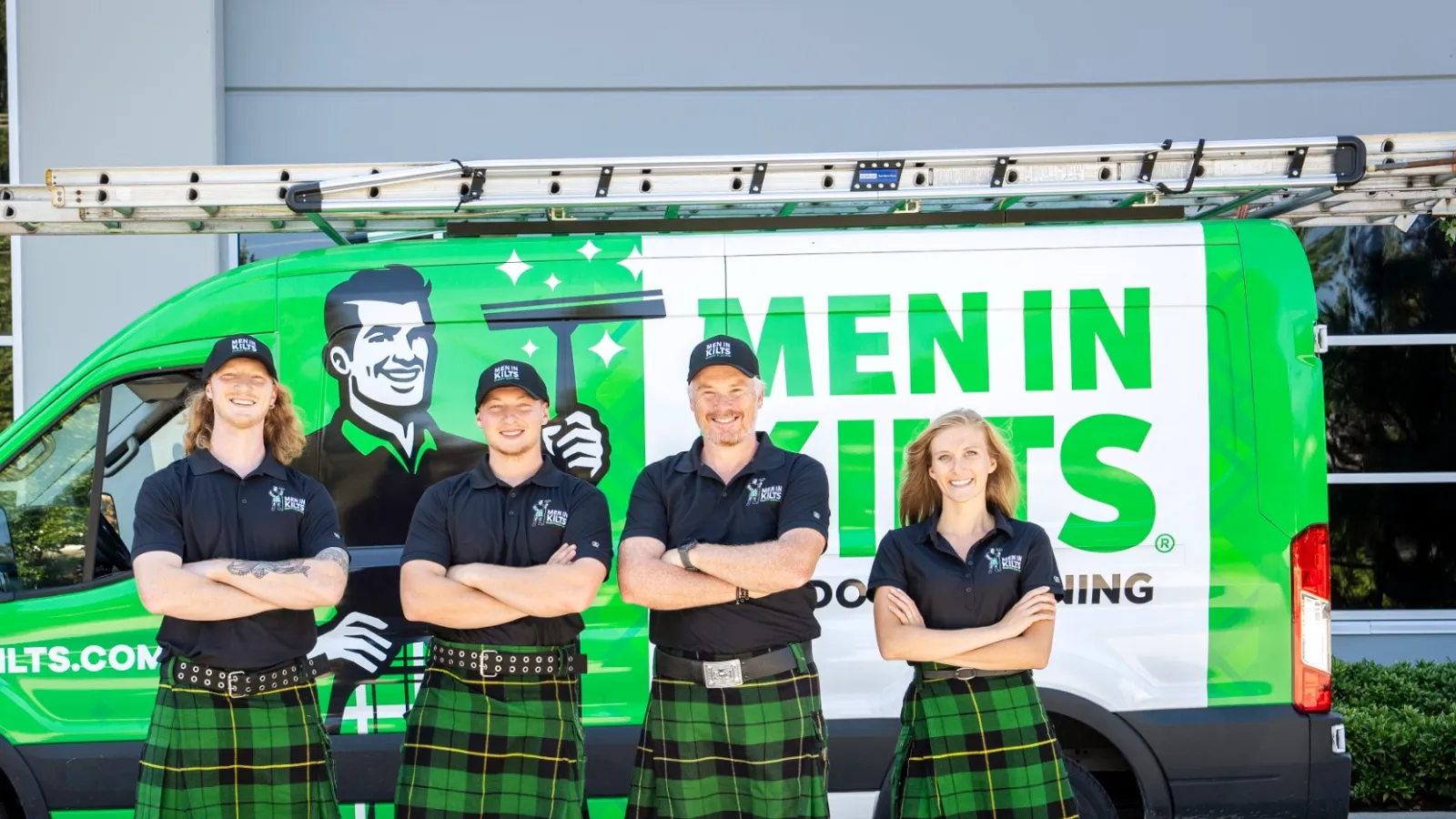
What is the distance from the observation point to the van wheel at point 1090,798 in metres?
4.11

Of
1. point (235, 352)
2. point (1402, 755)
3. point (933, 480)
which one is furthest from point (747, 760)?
point (1402, 755)

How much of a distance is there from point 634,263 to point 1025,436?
4.60 feet

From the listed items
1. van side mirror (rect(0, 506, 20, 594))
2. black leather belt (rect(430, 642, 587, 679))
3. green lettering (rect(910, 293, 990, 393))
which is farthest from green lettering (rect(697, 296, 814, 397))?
van side mirror (rect(0, 506, 20, 594))

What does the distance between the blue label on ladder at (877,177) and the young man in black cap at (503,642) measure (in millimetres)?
1297

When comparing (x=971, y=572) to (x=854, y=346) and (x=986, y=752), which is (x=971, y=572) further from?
(x=854, y=346)

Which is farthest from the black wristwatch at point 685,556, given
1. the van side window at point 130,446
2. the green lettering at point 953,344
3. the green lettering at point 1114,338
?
the van side window at point 130,446

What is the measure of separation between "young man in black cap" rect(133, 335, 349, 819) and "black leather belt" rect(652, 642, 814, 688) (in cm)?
94

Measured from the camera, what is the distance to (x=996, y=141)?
8641mm

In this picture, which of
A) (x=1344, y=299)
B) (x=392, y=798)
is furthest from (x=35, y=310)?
(x=1344, y=299)

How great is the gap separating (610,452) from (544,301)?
1.82ft

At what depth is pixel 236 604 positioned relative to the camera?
125 inches

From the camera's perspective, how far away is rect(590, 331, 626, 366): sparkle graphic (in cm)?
416

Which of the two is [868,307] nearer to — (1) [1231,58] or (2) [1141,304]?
(2) [1141,304]

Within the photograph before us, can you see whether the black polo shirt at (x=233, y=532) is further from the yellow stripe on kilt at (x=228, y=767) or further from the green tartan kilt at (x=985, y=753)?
the green tartan kilt at (x=985, y=753)
